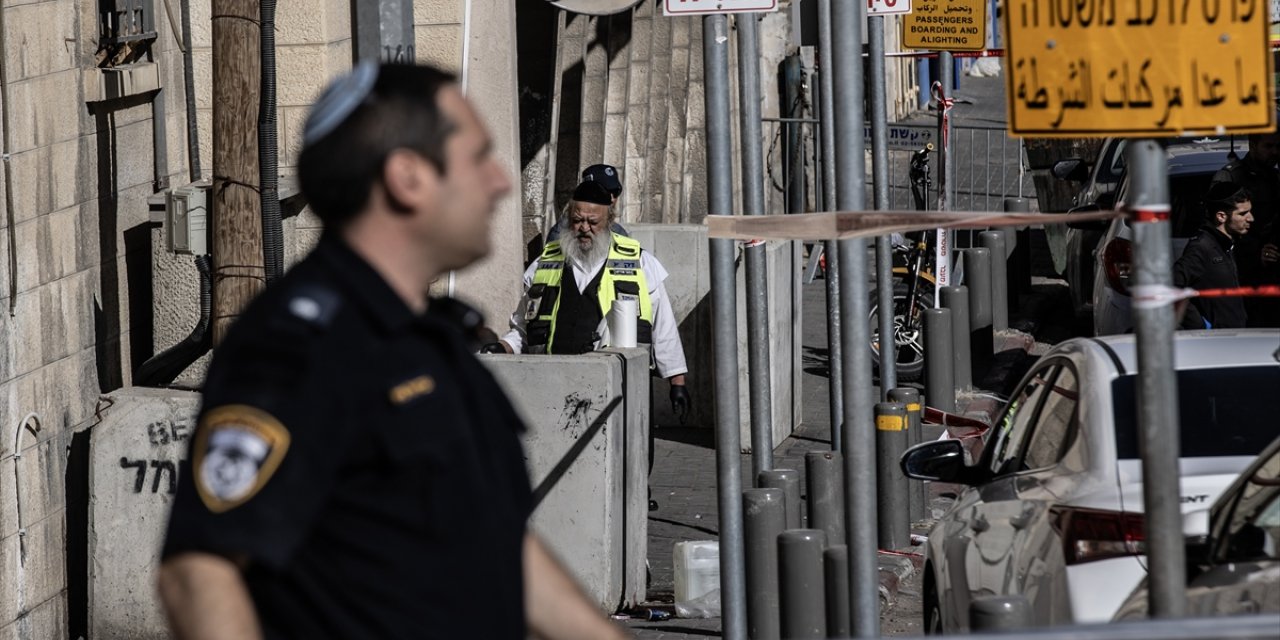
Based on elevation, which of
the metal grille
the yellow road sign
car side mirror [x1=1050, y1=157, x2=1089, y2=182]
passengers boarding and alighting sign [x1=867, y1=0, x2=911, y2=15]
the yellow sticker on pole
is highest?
the yellow road sign

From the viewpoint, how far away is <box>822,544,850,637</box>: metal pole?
6754 millimetres

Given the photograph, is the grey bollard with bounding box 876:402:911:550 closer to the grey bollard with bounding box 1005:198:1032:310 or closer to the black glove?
Answer: the black glove

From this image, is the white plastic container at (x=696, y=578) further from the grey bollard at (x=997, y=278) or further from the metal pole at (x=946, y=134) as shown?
the grey bollard at (x=997, y=278)

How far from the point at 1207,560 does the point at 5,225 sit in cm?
508

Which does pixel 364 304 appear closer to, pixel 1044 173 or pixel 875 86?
pixel 875 86

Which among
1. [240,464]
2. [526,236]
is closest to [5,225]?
[240,464]

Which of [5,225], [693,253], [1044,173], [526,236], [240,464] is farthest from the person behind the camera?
[1044,173]

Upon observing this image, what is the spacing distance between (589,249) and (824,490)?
1623 mm

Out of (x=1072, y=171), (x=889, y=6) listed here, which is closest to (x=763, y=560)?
(x=889, y=6)

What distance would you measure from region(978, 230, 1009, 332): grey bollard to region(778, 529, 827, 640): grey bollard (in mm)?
8278

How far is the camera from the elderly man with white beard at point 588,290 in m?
8.91

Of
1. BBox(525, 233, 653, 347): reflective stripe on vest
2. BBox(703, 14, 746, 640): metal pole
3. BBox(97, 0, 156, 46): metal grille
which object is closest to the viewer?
BBox(703, 14, 746, 640): metal pole

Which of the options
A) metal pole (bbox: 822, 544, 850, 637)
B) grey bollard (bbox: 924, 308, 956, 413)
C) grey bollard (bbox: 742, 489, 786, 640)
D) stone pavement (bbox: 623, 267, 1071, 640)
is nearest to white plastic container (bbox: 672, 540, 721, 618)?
stone pavement (bbox: 623, 267, 1071, 640)

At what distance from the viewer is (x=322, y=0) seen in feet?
32.3
